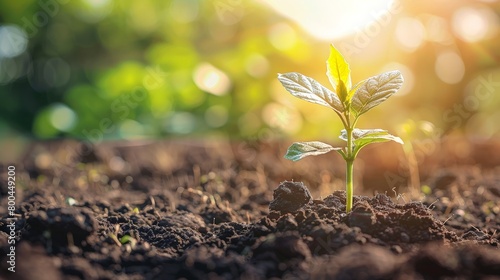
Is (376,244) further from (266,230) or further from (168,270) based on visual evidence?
(168,270)

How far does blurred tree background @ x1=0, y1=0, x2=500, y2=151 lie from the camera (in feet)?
18.0

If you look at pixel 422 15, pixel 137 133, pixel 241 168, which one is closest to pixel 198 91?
pixel 137 133

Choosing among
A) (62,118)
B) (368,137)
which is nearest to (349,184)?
(368,137)

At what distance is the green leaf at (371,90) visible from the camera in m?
1.94

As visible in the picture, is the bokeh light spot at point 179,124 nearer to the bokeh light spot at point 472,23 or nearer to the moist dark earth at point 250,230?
the moist dark earth at point 250,230

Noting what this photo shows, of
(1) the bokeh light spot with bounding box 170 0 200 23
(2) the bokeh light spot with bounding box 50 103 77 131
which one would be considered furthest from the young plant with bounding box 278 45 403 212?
(1) the bokeh light spot with bounding box 170 0 200 23

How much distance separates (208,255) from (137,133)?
4035mm

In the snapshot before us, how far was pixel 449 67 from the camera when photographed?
6.75 m

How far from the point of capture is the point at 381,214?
1.86m

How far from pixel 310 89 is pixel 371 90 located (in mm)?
200

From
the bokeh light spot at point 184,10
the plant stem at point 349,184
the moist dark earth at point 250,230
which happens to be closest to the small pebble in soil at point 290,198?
the moist dark earth at point 250,230

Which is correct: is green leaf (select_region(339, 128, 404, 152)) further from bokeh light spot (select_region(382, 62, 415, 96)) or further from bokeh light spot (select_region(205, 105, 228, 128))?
bokeh light spot (select_region(382, 62, 415, 96))

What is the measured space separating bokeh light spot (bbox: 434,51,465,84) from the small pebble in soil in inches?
202

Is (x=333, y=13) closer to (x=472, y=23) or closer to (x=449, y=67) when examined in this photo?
(x=472, y=23)
